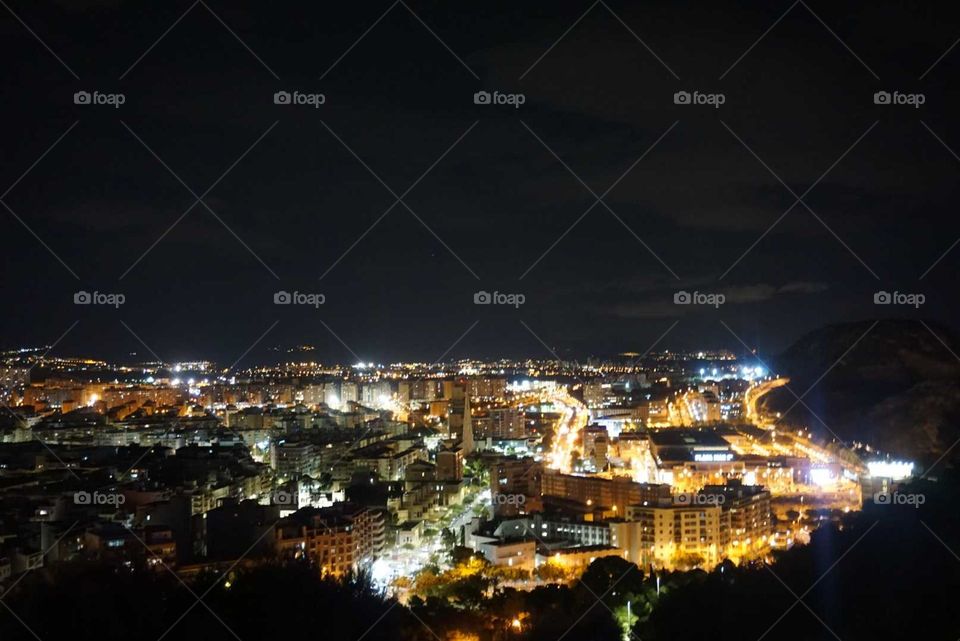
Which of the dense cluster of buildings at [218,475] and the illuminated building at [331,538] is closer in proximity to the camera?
the dense cluster of buildings at [218,475]

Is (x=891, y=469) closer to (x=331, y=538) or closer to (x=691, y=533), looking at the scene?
(x=691, y=533)

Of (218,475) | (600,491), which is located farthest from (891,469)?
(218,475)

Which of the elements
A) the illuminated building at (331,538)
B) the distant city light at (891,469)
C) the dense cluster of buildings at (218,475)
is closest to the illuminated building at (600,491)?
the dense cluster of buildings at (218,475)

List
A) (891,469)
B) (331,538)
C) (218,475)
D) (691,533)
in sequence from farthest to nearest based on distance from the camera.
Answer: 1. (891,469)
2. (218,475)
3. (691,533)
4. (331,538)

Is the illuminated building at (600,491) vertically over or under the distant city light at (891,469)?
under

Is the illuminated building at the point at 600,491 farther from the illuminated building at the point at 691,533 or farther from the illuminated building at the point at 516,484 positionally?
the illuminated building at the point at 691,533

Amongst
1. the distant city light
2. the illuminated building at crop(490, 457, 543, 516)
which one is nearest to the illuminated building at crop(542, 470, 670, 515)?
the illuminated building at crop(490, 457, 543, 516)

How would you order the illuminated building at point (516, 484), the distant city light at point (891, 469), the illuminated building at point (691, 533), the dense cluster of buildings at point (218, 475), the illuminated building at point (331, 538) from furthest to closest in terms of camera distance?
1. the distant city light at point (891, 469)
2. the illuminated building at point (516, 484)
3. the illuminated building at point (691, 533)
4. the illuminated building at point (331, 538)
5. the dense cluster of buildings at point (218, 475)

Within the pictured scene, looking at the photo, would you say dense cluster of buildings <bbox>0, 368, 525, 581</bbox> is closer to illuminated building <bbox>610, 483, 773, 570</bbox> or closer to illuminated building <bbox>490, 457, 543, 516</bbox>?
illuminated building <bbox>490, 457, 543, 516</bbox>

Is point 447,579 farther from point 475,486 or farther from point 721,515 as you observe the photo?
point 475,486

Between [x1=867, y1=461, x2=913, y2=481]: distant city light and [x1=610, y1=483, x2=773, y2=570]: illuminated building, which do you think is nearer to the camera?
[x1=610, y1=483, x2=773, y2=570]: illuminated building

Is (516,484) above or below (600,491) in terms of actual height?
above
